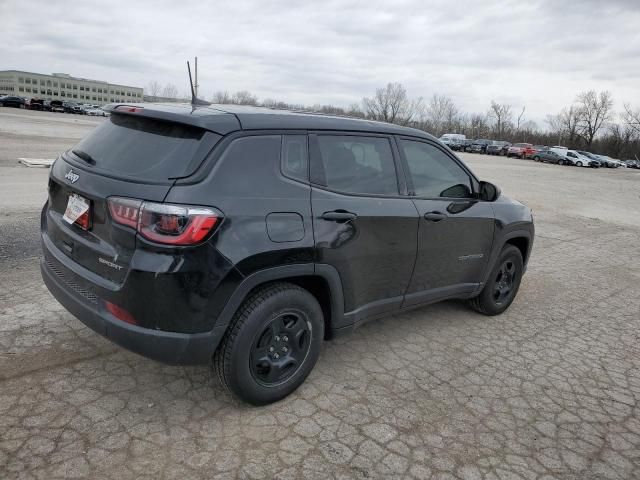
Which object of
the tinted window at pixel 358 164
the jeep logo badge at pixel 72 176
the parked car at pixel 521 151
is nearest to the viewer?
the jeep logo badge at pixel 72 176

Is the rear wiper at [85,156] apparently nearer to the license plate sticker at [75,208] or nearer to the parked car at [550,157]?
the license plate sticker at [75,208]

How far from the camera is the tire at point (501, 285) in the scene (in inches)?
187

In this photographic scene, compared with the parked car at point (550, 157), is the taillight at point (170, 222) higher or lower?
lower

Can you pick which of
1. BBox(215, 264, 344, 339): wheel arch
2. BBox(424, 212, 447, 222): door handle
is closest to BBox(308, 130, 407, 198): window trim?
BBox(424, 212, 447, 222): door handle

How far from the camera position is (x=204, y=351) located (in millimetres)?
2723

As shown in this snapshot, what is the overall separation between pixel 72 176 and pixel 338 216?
1.60 meters

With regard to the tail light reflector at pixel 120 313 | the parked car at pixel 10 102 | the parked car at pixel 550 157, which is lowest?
the tail light reflector at pixel 120 313

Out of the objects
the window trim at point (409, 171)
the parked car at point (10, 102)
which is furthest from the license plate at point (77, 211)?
the parked car at point (10, 102)

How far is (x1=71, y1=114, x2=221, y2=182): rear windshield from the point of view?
2697mm

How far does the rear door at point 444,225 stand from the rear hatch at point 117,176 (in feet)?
5.63

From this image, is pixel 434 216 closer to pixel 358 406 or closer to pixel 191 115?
pixel 358 406

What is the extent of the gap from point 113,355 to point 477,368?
2.66 m

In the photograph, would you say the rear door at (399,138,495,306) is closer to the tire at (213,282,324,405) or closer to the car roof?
the car roof

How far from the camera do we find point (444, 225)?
3928mm
